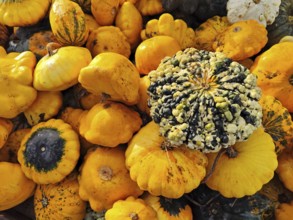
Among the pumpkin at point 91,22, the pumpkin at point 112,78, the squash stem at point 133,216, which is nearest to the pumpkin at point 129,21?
the pumpkin at point 91,22

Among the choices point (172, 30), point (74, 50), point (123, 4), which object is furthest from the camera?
point (123, 4)

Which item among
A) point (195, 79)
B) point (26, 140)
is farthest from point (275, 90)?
point (26, 140)

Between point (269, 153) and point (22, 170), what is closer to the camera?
point (269, 153)

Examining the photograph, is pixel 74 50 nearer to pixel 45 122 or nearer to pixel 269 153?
pixel 45 122

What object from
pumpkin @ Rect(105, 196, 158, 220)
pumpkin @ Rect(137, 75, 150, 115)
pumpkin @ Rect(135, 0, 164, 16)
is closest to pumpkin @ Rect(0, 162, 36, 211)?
pumpkin @ Rect(105, 196, 158, 220)

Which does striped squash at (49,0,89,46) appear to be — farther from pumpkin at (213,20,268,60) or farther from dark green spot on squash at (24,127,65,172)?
pumpkin at (213,20,268,60)

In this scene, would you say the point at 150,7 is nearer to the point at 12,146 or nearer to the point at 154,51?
the point at 154,51

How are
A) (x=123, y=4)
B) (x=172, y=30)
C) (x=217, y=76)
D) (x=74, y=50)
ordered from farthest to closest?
(x=123, y=4), (x=172, y=30), (x=74, y=50), (x=217, y=76)
